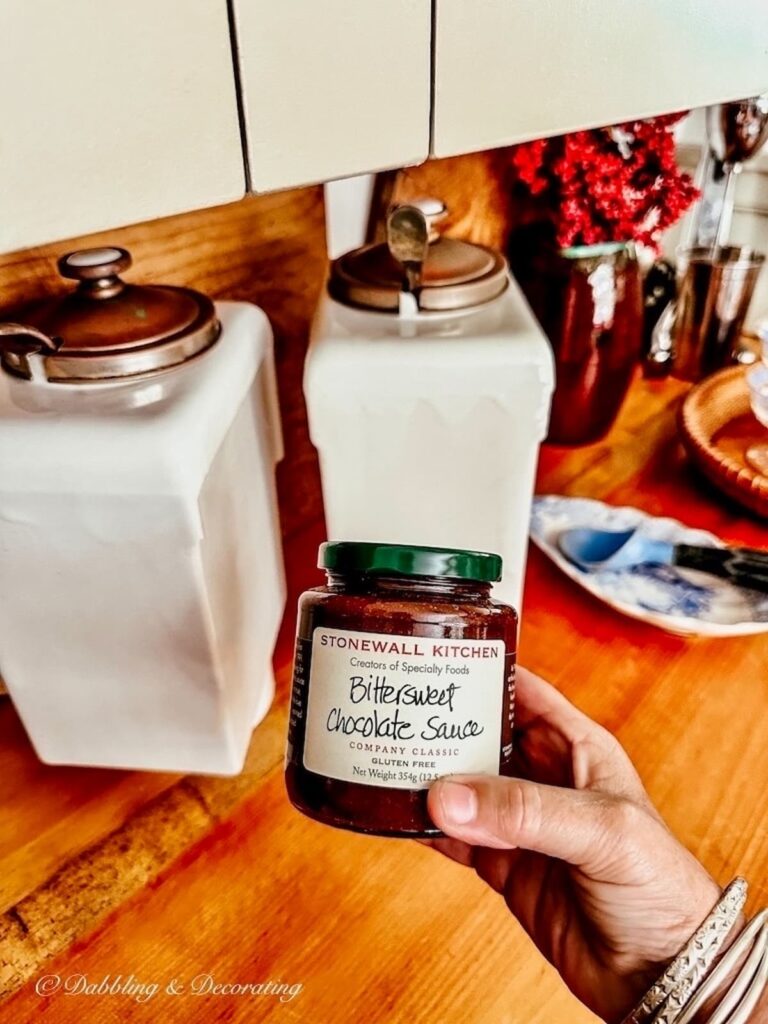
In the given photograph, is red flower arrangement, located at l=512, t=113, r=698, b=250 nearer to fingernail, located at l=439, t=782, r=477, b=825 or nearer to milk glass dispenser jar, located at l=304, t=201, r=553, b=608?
milk glass dispenser jar, located at l=304, t=201, r=553, b=608

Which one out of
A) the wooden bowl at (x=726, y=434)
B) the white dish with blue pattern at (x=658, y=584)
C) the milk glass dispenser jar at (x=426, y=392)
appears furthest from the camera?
the wooden bowl at (x=726, y=434)

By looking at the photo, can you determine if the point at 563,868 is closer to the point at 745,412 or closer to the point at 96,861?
the point at 96,861

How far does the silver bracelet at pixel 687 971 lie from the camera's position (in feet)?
1.38

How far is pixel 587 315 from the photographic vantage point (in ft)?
2.74

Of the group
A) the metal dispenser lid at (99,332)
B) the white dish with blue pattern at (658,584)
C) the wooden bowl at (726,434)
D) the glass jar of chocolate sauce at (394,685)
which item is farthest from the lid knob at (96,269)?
the wooden bowl at (726,434)

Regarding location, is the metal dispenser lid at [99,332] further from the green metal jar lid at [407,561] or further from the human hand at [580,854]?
the human hand at [580,854]

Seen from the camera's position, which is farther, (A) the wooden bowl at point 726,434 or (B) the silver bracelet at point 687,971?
(A) the wooden bowl at point 726,434

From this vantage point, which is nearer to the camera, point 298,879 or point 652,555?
point 298,879

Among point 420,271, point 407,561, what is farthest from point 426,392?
point 407,561

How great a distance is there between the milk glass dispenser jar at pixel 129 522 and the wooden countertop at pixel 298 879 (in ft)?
0.13

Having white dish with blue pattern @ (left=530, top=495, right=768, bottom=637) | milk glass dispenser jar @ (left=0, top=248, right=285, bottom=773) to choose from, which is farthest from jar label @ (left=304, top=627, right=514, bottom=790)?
white dish with blue pattern @ (left=530, top=495, right=768, bottom=637)

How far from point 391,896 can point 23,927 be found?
0.77 ft

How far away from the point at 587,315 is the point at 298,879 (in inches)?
23.9

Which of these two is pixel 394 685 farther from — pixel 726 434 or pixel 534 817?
pixel 726 434
